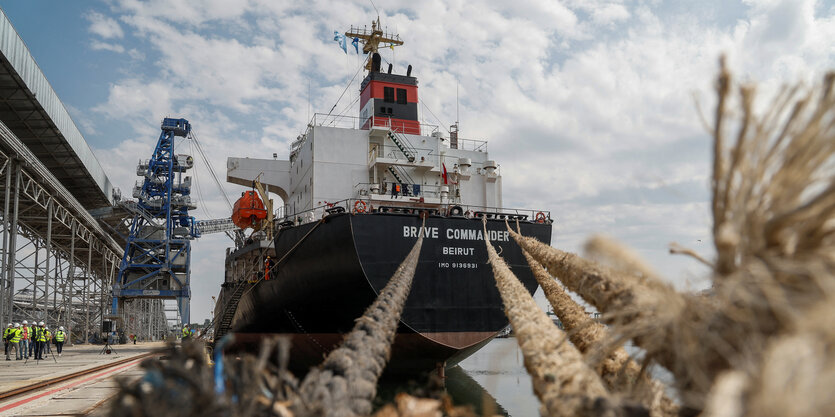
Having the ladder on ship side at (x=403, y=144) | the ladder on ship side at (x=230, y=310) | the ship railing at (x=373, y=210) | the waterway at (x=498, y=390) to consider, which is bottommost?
the waterway at (x=498, y=390)

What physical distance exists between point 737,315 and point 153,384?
1.35 metres

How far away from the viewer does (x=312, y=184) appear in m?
14.1

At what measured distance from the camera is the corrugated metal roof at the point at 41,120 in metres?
19.5

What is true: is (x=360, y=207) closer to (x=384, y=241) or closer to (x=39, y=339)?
(x=384, y=241)

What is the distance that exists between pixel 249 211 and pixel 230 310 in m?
3.40

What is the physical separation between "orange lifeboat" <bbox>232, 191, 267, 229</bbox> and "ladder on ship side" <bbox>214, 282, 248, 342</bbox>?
77.7 inches

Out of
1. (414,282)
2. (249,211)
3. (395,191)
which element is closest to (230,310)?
(249,211)

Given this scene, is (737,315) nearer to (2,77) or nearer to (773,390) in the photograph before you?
(773,390)

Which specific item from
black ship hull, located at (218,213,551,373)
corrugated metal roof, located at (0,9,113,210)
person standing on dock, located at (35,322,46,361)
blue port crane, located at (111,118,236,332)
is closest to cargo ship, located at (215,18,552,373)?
black ship hull, located at (218,213,551,373)

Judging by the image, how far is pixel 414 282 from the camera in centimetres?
1098

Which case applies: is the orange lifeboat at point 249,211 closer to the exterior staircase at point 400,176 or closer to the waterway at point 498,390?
the exterior staircase at point 400,176

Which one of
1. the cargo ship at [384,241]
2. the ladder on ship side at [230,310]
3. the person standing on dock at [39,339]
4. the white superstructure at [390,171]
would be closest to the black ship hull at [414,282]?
the cargo ship at [384,241]

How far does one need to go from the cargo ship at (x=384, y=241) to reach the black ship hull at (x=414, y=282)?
0.07ft

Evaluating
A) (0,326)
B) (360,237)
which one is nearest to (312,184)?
(360,237)
